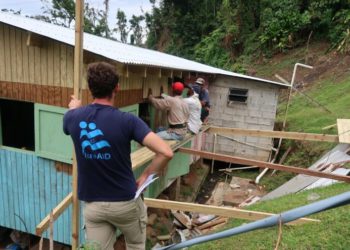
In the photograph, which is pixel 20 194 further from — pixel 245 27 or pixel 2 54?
pixel 245 27

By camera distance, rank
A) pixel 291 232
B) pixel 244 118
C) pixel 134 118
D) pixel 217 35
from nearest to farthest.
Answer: pixel 134 118
pixel 291 232
pixel 244 118
pixel 217 35

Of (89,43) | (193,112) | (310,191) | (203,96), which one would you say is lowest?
(310,191)

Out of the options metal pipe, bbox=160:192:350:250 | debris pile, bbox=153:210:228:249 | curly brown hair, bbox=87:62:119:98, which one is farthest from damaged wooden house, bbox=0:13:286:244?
metal pipe, bbox=160:192:350:250

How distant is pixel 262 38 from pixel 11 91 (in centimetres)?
2052

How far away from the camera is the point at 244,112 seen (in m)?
13.0

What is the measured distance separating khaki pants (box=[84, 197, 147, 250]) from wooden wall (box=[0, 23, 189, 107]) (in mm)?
3025

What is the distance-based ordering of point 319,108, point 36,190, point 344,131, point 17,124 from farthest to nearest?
point 319,108 < point 344,131 < point 17,124 < point 36,190

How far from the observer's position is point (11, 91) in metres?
6.20

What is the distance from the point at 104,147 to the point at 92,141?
112mm

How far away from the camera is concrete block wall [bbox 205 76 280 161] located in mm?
12508

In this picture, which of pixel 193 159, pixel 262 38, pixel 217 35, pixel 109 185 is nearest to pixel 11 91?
pixel 109 185

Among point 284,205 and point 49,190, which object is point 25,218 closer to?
point 49,190

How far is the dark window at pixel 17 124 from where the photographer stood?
7629 mm

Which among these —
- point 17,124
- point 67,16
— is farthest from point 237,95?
point 67,16
